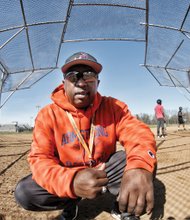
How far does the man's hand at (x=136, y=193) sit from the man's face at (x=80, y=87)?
0.83 meters

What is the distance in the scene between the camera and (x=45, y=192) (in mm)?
1896

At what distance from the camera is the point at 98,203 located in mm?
2477

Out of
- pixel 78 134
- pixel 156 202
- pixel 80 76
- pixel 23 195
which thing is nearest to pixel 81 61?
pixel 80 76

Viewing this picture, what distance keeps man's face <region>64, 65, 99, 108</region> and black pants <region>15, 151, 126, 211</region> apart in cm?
57

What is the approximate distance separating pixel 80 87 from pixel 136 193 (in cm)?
95

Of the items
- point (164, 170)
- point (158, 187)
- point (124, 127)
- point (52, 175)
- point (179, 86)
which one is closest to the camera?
point (52, 175)

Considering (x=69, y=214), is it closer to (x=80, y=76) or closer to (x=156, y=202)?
(x=156, y=202)

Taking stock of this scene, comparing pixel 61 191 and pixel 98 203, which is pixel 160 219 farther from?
pixel 61 191

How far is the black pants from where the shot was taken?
1.91 m

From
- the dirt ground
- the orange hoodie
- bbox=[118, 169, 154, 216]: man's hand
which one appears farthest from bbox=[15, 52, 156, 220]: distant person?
bbox=[118, 169, 154, 216]: man's hand

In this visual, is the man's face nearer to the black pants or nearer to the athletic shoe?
the black pants

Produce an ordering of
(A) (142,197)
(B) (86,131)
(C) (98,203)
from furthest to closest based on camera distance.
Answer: (C) (98,203)
(B) (86,131)
(A) (142,197)

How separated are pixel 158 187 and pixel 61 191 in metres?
1.94

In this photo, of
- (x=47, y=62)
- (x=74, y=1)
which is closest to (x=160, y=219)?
(x=74, y=1)
